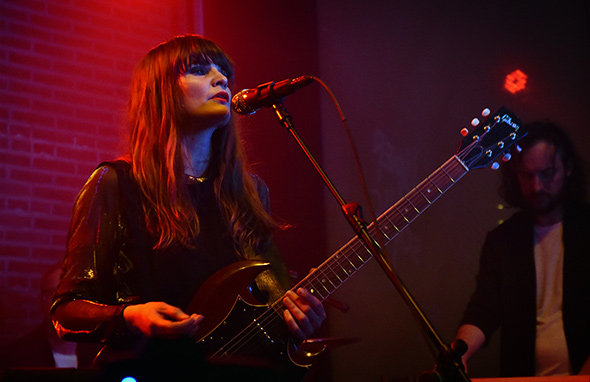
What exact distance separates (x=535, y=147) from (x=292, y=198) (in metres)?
1.64

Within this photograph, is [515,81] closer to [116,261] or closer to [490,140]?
[490,140]

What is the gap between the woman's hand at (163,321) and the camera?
1454mm

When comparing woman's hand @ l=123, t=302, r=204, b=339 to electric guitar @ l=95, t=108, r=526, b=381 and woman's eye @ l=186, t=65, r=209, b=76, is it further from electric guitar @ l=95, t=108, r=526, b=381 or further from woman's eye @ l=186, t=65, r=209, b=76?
woman's eye @ l=186, t=65, r=209, b=76

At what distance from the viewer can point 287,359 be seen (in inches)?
70.6

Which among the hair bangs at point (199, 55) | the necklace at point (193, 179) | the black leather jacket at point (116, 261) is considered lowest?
the black leather jacket at point (116, 261)

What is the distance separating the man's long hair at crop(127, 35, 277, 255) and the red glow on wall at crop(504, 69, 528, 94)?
2.43 meters

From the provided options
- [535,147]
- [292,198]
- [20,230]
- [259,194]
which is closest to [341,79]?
[292,198]

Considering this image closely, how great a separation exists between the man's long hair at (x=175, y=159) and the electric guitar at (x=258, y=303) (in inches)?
10.5

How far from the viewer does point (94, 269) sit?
180 cm

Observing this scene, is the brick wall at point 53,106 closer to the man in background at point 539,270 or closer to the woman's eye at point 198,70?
the woman's eye at point 198,70

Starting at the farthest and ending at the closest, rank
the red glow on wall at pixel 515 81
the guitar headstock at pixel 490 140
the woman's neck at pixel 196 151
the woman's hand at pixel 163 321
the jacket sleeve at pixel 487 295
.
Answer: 1. the red glow on wall at pixel 515 81
2. the jacket sleeve at pixel 487 295
3. the woman's neck at pixel 196 151
4. the guitar headstock at pixel 490 140
5. the woman's hand at pixel 163 321

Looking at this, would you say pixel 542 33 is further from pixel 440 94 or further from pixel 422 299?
pixel 422 299

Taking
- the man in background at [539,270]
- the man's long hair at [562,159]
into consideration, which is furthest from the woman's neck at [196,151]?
the man's long hair at [562,159]

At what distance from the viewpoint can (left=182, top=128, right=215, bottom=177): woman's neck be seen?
219 centimetres
